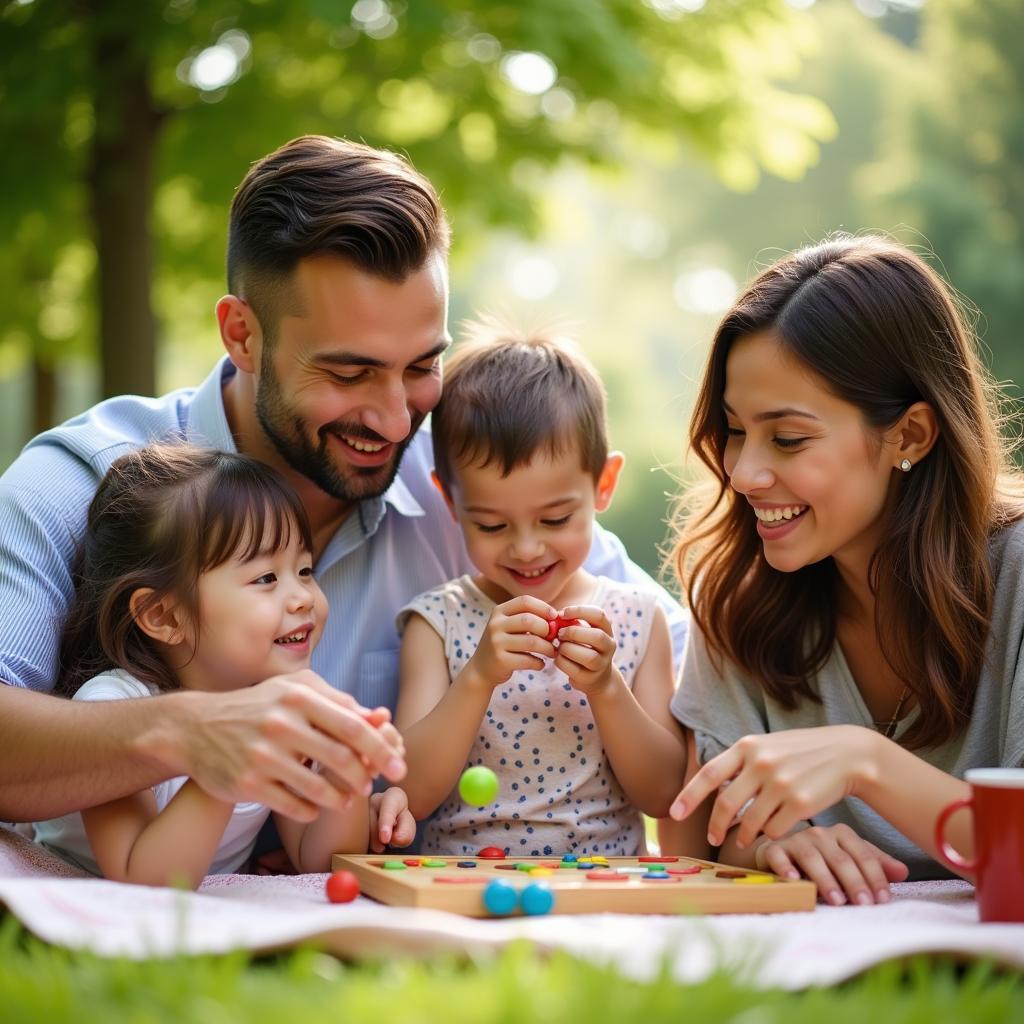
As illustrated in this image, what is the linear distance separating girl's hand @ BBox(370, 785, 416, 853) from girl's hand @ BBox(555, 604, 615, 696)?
0.45m

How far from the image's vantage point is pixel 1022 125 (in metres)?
25.0

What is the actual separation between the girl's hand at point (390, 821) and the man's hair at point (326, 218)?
1225mm

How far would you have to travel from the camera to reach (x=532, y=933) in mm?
1960

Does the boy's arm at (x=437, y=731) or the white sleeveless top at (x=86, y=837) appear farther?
the boy's arm at (x=437, y=731)

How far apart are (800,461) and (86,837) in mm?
1676

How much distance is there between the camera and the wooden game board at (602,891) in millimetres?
2225

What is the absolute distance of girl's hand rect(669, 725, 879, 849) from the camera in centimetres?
233

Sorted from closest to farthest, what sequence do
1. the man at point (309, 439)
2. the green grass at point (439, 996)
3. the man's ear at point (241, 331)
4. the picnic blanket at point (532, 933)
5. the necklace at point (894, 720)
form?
the green grass at point (439, 996) < the picnic blanket at point (532, 933) < the man at point (309, 439) < the necklace at point (894, 720) < the man's ear at point (241, 331)

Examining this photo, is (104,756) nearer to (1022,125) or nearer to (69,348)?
(69,348)

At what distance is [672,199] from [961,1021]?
36368 mm

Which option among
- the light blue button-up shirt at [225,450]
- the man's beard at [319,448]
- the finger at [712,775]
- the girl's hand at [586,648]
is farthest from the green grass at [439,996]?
the man's beard at [319,448]

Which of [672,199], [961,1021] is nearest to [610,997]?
[961,1021]

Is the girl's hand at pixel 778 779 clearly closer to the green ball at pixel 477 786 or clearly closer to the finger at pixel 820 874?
the finger at pixel 820 874

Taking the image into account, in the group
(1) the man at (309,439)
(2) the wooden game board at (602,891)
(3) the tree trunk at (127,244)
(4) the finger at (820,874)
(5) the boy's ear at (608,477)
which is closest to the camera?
(2) the wooden game board at (602,891)
